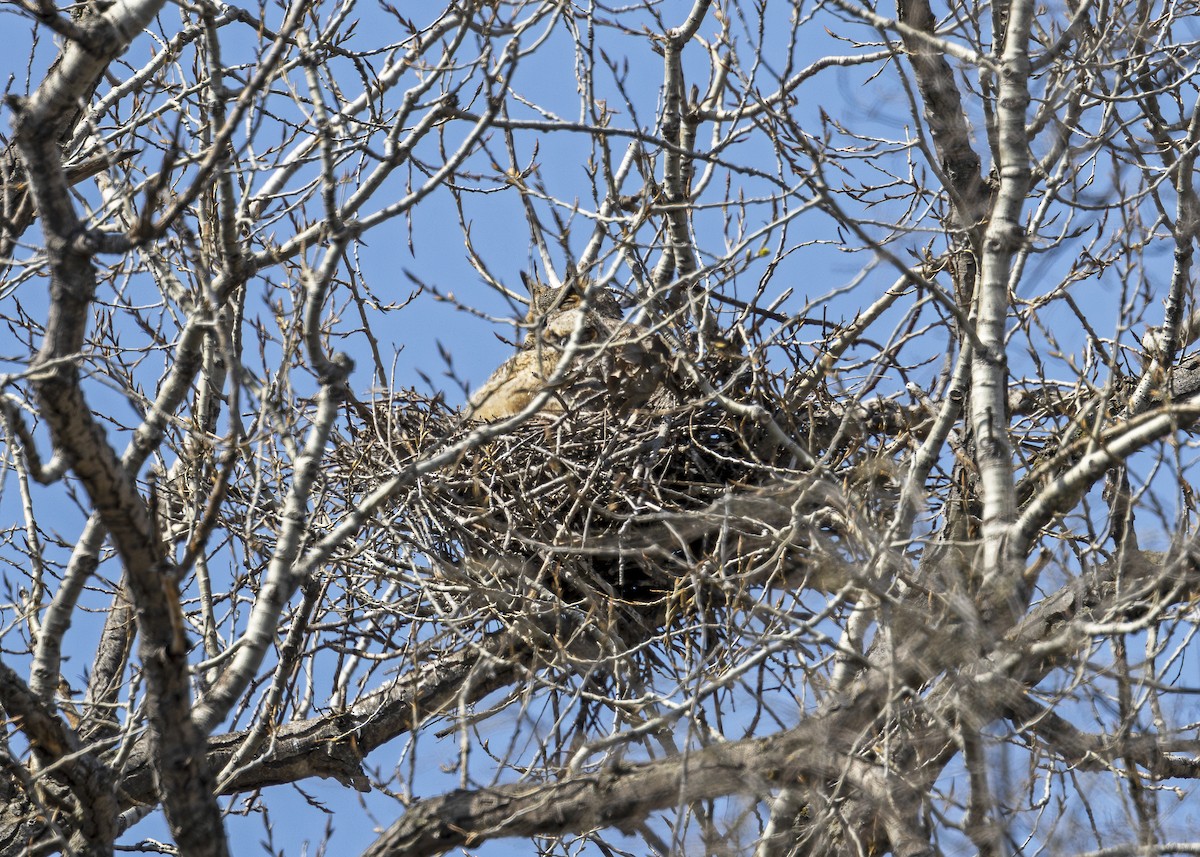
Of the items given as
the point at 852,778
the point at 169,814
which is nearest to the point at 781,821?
the point at 852,778

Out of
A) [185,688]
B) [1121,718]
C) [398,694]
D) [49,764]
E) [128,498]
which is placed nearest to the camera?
[128,498]

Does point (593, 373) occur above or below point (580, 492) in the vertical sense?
above

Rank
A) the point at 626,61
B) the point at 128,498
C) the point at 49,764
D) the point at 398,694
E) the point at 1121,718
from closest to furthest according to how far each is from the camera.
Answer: the point at 128,498, the point at 1121,718, the point at 49,764, the point at 626,61, the point at 398,694

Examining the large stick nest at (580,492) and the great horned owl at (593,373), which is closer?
the large stick nest at (580,492)

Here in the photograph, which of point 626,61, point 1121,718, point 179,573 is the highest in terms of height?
point 626,61

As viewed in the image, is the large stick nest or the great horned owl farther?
the great horned owl

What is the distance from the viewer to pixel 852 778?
3719 millimetres

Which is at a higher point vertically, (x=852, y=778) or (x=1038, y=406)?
(x=1038, y=406)

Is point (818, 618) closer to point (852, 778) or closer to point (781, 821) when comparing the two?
point (852, 778)

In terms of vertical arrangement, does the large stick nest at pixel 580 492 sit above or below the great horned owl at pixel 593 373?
below

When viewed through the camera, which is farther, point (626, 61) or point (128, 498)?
point (626, 61)

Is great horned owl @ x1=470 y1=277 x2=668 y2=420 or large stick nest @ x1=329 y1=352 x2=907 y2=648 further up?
great horned owl @ x1=470 y1=277 x2=668 y2=420

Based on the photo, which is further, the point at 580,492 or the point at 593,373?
the point at 593,373

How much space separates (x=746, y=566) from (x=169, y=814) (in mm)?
2562
